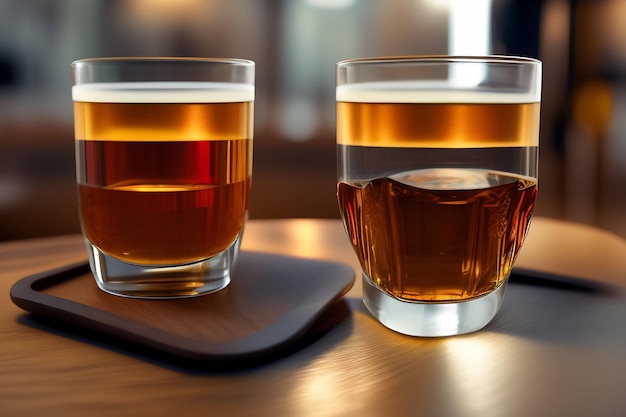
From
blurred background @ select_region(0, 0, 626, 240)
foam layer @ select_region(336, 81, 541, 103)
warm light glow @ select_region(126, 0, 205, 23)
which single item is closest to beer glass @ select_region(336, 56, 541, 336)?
foam layer @ select_region(336, 81, 541, 103)

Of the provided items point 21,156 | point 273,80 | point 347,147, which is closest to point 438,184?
point 347,147

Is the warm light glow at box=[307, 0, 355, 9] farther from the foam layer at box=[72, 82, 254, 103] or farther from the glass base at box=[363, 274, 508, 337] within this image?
the glass base at box=[363, 274, 508, 337]

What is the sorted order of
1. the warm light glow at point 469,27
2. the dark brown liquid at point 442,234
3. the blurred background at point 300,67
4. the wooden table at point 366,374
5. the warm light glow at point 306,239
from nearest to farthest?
the wooden table at point 366,374 → the dark brown liquid at point 442,234 → the warm light glow at point 306,239 → the blurred background at point 300,67 → the warm light glow at point 469,27

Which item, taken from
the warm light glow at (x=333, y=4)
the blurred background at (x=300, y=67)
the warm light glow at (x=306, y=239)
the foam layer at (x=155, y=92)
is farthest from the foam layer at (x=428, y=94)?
the warm light glow at (x=333, y=4)

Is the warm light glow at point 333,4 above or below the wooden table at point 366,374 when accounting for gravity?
above

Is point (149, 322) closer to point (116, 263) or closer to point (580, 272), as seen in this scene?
point (116, 263)

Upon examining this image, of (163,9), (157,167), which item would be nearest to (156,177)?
(157,167)

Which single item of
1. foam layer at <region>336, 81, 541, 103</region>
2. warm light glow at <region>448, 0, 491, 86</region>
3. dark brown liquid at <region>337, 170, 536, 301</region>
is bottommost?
dark brown liquid at <region>337, 170, 536, 301</region>

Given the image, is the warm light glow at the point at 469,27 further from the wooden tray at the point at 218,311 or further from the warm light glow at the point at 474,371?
the warm light glow at the point at 474,371
